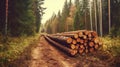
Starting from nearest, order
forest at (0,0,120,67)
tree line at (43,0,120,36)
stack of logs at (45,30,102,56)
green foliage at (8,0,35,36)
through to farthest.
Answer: forest at (0,0,120,67)
stack of logs at (45,30,102,56)
green foliage at (8,0,35,36)
tree line at (43,0,120,36)

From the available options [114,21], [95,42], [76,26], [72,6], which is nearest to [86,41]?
[95,42]

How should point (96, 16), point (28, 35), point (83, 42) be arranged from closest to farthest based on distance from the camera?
point (83, 42)
point (28, 35)
point (96, 16)

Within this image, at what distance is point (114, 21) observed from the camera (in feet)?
99.0

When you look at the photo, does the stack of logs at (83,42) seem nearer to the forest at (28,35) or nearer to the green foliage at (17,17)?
the forest at (28,35)

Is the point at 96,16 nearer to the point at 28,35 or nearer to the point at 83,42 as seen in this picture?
the point at 28,35

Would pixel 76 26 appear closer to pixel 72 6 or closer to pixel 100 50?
pixel 72 6

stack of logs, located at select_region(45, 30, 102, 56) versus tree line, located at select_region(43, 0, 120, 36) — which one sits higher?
tree line, located at select_region(43, 0, 120, 36)

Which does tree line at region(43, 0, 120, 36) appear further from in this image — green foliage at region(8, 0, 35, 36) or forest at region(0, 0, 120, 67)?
green foliage at region(8, 0, 35, 36)

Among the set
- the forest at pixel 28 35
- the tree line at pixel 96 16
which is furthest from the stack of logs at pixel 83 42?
the tree line at pixel 96 16

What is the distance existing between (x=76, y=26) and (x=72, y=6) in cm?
1833

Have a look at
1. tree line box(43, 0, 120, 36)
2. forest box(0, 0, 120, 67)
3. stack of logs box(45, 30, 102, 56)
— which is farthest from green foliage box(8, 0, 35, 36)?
tree line box(43, 0, 120, 36)

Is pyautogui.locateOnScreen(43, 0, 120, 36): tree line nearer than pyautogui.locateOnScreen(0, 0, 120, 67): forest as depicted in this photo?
No

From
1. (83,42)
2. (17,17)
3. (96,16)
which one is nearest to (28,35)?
(17,17)

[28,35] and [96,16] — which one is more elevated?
[96,16]
